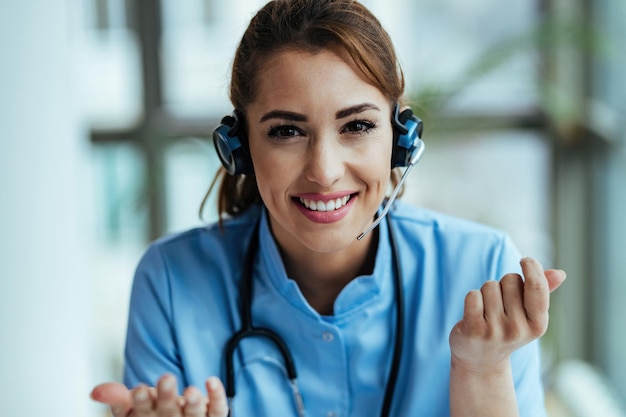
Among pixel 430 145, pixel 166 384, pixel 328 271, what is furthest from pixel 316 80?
pixel 430 145

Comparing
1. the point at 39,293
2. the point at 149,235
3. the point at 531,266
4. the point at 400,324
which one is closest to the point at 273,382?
the point at 400,324

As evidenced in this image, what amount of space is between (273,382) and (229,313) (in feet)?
0.50

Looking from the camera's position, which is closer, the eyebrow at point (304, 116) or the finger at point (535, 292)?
the finger at point (535, 292)

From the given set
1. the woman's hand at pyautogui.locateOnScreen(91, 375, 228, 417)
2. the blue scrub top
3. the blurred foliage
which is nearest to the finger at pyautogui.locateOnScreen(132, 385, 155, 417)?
the woman's hand at pyautogui.locateOnScreen(91, 375, 228, 417)

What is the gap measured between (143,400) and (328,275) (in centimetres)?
50

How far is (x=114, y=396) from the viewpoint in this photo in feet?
3.75

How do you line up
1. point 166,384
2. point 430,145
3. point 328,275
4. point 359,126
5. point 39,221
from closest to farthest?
point 166,384
point 359,126
point 328,275
point 39,221
point 430,145

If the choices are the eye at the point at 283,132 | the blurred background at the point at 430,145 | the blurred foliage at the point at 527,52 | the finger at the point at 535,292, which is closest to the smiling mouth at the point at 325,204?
the eye at the point at 283,132

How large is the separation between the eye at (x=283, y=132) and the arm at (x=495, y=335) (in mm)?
376

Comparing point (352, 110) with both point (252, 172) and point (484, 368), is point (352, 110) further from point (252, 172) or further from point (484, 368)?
point (484, 368)

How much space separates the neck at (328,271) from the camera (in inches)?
A: 60.1

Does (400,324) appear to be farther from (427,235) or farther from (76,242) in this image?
(76,242)

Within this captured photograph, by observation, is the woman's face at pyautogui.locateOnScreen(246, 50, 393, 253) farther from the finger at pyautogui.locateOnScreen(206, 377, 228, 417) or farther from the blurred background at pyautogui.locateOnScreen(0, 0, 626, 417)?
the blurred background at pyautogui.locateOnScreen(0, 0, 626, 417)

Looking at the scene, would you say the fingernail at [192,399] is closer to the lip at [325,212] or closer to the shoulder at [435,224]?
the lip at [325,212]
